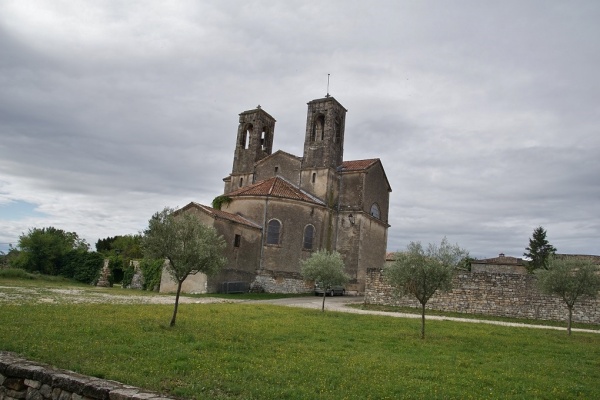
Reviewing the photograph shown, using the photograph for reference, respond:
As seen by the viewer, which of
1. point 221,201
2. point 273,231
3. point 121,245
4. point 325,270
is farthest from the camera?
point 121,245

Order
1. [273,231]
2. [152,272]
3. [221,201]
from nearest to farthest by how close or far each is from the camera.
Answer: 1. [152,272]
2. [273,231]
3. [221,201]

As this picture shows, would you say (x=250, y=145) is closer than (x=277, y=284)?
No

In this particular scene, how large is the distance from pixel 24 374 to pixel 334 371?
237 inches

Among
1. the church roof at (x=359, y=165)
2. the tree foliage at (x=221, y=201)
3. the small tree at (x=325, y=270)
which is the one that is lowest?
the small tree at (x=325, y=270)

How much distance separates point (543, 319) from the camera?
2834 centimetres

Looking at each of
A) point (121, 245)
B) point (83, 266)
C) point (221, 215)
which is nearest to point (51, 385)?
point (221, 215)

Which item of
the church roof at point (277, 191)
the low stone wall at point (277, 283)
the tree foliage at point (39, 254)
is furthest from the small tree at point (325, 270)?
the tree foliage at point (39, 254)

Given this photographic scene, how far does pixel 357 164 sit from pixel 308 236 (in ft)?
34.3

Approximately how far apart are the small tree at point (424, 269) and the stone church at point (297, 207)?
20658mm

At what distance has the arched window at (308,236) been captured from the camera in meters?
43.8

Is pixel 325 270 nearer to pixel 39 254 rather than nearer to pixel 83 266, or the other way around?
pixel 83 266

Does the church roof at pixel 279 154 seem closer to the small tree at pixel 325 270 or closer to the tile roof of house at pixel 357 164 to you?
the tile roof of house at pixel 357 164

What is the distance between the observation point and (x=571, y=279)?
22.0 metres

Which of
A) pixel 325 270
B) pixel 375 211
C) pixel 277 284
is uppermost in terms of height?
pixel 375 211
